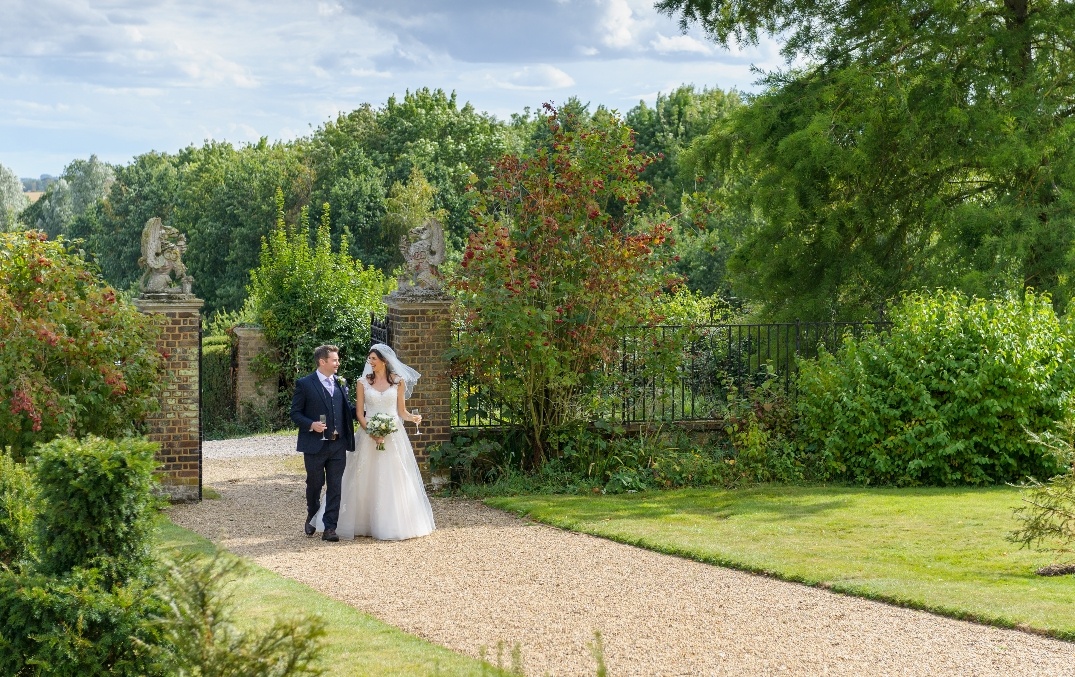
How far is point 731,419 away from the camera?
1389 centimetres

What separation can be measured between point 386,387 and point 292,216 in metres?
35.1

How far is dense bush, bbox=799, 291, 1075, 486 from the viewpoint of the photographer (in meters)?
13.0

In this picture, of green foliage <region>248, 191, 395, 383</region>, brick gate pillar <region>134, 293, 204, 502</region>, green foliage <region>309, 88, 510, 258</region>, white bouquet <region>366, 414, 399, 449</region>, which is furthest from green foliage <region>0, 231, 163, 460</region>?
green foliage <region>309, 88, 510, 258</region>

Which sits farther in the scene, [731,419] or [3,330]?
[731,419]

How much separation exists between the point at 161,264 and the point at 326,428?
3.22 metres

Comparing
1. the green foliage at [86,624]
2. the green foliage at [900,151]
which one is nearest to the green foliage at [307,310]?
the green foliage at [900,151]

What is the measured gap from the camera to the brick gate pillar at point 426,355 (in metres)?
12.6

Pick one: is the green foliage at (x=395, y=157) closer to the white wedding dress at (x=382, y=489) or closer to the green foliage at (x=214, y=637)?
the white wedding dress at (x=382, y=489)

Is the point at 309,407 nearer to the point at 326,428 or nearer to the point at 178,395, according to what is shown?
the point at 326,428

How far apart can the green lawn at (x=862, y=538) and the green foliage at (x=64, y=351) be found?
3810 millimetres

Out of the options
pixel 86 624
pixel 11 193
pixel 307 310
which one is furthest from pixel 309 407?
pixel 11 193

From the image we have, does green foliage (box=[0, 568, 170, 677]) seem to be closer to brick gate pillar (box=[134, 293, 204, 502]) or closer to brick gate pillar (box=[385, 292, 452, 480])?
brick gate pillar (box=[134, 293, 204, 502])

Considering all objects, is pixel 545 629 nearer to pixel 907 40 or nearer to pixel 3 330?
pixel 3 330

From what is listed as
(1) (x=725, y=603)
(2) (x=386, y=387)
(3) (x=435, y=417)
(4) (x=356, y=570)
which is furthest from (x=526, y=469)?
(1) (x=725, y=603)
